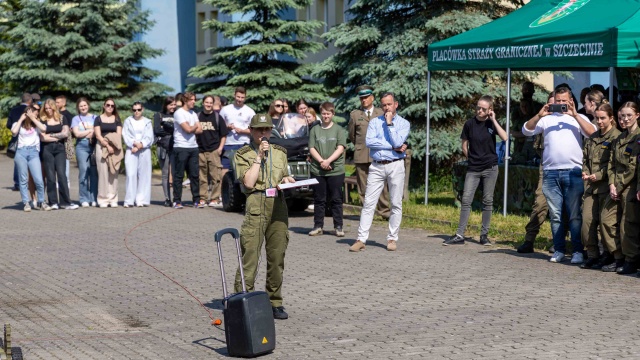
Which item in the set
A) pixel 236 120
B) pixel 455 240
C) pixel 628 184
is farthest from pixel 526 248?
pixel 236 120

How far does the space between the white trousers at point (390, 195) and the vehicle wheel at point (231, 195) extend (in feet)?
15.6

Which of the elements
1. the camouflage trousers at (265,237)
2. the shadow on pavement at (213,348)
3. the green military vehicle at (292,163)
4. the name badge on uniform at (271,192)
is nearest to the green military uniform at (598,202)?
the camouflage trousers at (265,237)

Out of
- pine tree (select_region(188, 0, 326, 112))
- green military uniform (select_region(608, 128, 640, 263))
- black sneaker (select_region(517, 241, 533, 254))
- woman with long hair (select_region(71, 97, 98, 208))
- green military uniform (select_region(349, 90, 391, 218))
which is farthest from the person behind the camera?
pine tree (select_region(188, 0, 326, 112))

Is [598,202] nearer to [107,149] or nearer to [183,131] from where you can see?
[183,131]

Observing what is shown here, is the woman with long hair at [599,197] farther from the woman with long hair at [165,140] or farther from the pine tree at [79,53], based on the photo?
the pine tree at [79,53]

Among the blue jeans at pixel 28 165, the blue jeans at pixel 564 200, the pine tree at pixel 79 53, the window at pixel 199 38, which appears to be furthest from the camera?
→ the window at pixel 199 38

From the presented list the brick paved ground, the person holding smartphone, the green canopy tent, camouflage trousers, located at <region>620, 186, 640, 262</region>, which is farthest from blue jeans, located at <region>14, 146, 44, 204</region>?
camouflage trousers, located at <region>620, 186, 640, 262</region>

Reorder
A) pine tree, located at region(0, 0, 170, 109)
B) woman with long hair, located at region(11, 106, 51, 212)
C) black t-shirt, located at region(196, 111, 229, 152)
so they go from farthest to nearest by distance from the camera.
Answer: pine tree, located at region(0, 0, 170, 109) < black t-shirt, located at region(196, 111, 229, 152) < woman with long hair, located at region(11, 106, 51, 212)

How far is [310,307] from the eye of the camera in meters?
11.1

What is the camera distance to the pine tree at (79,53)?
3656 cm

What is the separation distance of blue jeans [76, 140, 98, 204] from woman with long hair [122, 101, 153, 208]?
626 millimetres

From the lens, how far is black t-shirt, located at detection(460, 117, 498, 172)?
50.1 feet

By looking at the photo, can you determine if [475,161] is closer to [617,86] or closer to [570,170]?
[570,170]

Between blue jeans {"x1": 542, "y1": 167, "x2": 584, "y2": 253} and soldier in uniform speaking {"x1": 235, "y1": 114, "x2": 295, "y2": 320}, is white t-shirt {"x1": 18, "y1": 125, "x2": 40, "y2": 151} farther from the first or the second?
soldier in uniform speaking {"x1": 235, "y1": 114, "x2": 295, "y2": 320}
